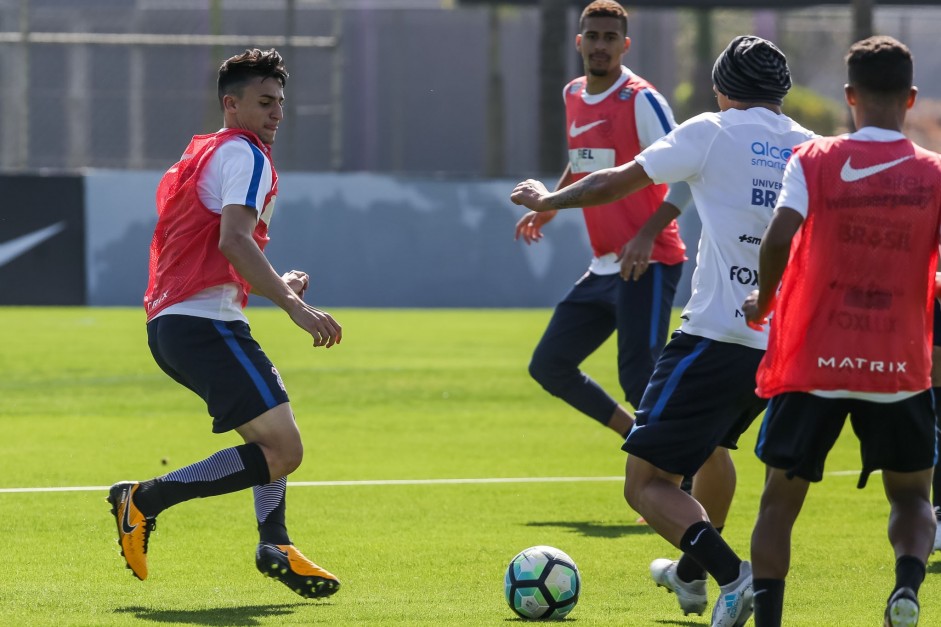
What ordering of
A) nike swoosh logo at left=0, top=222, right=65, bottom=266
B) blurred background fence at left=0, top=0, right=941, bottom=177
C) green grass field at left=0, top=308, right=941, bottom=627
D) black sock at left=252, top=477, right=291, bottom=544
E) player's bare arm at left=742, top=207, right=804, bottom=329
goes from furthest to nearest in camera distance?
blurred background fence at left=0, top=0, right=941, bottom=177 → nike swoosh logo at left=0, top=222, right=65, bottom=266 → black sock at left=252, top=477, right=291, bottom=544 → green grass field at left=0, top=308, right=941, bottom=627 → player's bare arm at left=742, top=207, right=804, bottom=329

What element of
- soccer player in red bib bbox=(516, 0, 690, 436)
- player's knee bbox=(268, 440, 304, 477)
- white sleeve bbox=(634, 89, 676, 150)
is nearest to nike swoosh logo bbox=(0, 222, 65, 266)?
soccer player in red bib bbox=(516, 0, 690, 436)

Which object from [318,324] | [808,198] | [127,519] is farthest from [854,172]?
[127,519]

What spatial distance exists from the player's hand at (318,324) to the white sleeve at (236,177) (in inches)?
17.3

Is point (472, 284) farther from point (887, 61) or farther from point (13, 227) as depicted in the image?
point (887, 61)

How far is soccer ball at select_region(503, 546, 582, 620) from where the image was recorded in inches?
228

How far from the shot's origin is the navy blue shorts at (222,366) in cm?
616

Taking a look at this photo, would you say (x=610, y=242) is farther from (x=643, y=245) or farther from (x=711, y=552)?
(x=711, y=552)

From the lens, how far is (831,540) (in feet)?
24.9

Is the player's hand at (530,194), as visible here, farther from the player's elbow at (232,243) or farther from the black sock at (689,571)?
the black sock at (689,571)

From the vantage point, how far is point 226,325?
6.30 metres

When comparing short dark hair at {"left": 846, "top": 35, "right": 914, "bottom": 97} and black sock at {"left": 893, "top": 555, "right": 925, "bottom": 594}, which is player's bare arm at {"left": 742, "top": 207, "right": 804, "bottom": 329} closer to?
short dark hair at {"left": 846, "top": 35, "right": 914, "bottom": 97}

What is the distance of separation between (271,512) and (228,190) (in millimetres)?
1331

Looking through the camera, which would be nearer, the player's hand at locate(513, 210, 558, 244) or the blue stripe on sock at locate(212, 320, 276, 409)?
the blue stripe on sock at locate(212, 320, 276, 409)

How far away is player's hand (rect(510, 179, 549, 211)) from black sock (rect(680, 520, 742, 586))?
1.29 m
